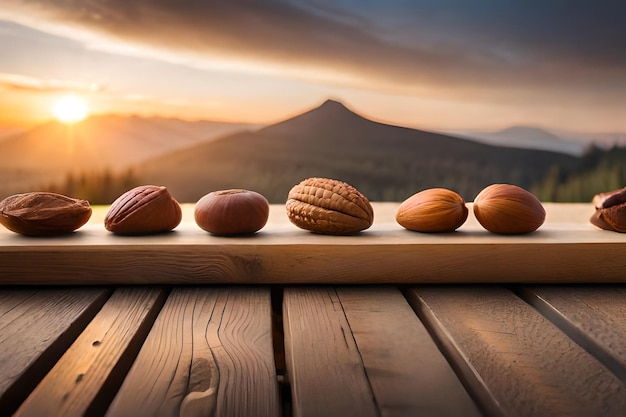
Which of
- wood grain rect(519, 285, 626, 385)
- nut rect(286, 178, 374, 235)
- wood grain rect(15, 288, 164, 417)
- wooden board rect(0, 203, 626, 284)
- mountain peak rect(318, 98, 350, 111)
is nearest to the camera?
wood grain rect(15, 288, 164, 417)

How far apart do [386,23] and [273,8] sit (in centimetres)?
48

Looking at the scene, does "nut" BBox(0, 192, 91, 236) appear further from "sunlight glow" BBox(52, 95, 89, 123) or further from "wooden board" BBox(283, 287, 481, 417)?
"sunlight glow" BBox(52, 95, 89, 123)

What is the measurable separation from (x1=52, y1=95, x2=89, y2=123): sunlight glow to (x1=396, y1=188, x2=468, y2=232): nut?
159 cm

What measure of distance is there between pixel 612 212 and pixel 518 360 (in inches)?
23.2

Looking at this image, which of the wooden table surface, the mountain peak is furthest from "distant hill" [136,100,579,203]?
→ the wooden table surface

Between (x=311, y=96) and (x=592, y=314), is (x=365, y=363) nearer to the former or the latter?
(x=592, y=314)

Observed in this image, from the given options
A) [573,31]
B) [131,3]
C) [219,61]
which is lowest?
[219,61]

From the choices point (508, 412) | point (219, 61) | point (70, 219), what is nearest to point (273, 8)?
point (219, 61)

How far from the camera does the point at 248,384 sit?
56 cm

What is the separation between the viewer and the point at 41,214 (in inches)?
38.9

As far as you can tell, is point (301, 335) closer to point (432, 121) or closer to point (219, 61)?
point (219, 61)

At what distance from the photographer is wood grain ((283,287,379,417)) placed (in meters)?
0.51

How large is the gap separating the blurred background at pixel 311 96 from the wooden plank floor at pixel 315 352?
1.44 meters

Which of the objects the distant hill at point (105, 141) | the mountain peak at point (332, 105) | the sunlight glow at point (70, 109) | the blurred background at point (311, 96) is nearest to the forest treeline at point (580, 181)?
the blurred background at point (311, 96)
